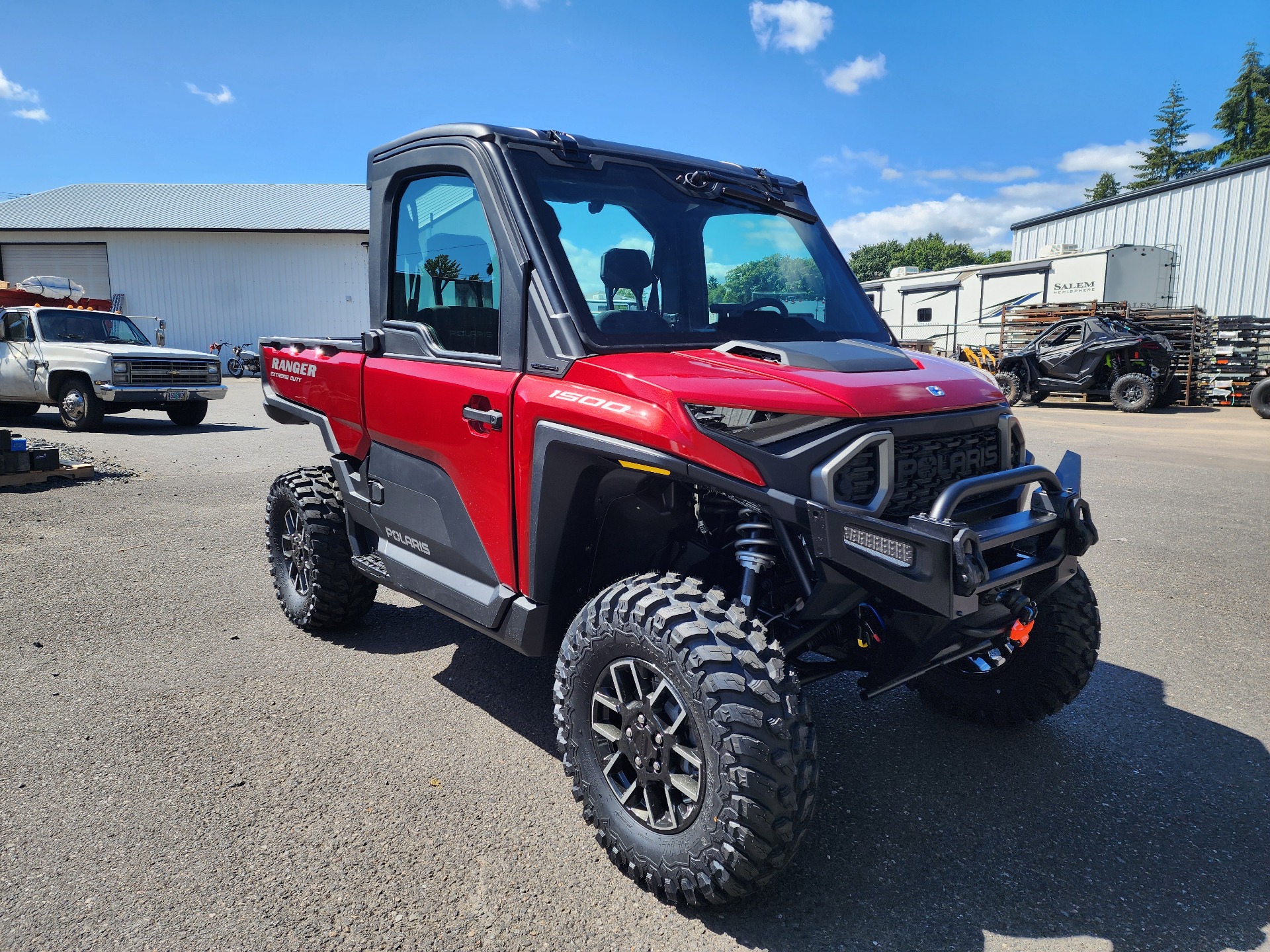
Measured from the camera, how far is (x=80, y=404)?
41.6 feet

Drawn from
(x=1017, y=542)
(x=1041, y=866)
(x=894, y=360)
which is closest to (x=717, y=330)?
(x=894, y=360)

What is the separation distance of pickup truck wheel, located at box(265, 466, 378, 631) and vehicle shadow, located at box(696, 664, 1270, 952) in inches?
95.0

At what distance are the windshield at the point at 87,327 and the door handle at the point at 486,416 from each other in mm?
12581

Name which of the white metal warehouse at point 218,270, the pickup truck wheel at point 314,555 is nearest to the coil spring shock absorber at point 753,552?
the pickup truck wheel at point 314,555

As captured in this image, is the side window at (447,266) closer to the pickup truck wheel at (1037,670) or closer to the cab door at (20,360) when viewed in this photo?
the pickup truck wheel at (1037,670)

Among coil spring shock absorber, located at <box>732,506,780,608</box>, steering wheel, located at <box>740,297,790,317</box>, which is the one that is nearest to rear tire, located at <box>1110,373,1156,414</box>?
steering wheel, located at <box>740,297,790,317</box>

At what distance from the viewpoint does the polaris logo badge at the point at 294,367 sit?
164 inches

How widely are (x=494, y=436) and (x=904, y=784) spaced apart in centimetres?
194

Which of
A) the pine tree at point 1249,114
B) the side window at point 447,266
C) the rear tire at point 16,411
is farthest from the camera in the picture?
the pine tree at point 1249,114

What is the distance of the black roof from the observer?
3006 millimetres

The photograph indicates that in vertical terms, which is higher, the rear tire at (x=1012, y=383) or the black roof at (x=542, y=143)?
the black roof at (x=542, y=143)

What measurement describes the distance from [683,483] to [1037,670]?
1.68 meters

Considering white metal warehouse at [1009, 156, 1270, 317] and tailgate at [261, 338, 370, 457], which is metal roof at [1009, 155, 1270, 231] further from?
tailgate at [261, 338, 370, 457]

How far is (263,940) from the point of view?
2.23m
